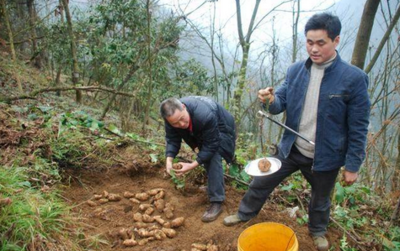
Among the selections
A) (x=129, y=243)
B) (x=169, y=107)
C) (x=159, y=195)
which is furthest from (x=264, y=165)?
(x=159, y=195)

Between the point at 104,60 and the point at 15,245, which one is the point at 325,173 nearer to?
the point at 15,245

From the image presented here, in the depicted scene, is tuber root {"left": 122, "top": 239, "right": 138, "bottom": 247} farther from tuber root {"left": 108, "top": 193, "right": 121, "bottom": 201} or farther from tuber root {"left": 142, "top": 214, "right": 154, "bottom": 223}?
tuber root {"left": 108, "top": 193, "right": 121, "bottom": 201}

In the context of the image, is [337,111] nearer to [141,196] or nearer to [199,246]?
[199,246]

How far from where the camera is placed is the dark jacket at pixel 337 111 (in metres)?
2.07

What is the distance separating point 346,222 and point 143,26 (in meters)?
5.90

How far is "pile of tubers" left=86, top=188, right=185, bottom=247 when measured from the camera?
270cm

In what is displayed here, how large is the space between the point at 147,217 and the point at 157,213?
172 mm

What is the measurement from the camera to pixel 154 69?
775cm

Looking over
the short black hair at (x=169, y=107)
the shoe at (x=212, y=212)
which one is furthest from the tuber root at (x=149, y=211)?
the short black hair at (x=169, y=107)

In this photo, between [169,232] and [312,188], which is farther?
[169,232]

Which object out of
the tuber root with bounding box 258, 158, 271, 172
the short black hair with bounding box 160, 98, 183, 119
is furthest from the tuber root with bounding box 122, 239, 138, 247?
the tuber root with bounding box 258, 158, 271, 172

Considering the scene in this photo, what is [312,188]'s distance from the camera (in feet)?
8.39

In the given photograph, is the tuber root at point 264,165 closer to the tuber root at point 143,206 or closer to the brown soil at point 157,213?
the brown soil at point 157,213

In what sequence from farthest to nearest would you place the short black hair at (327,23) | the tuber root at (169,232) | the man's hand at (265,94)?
the tuber root at (169,232)
the man's hand at (265,94)
the short black hair at (327,23)
